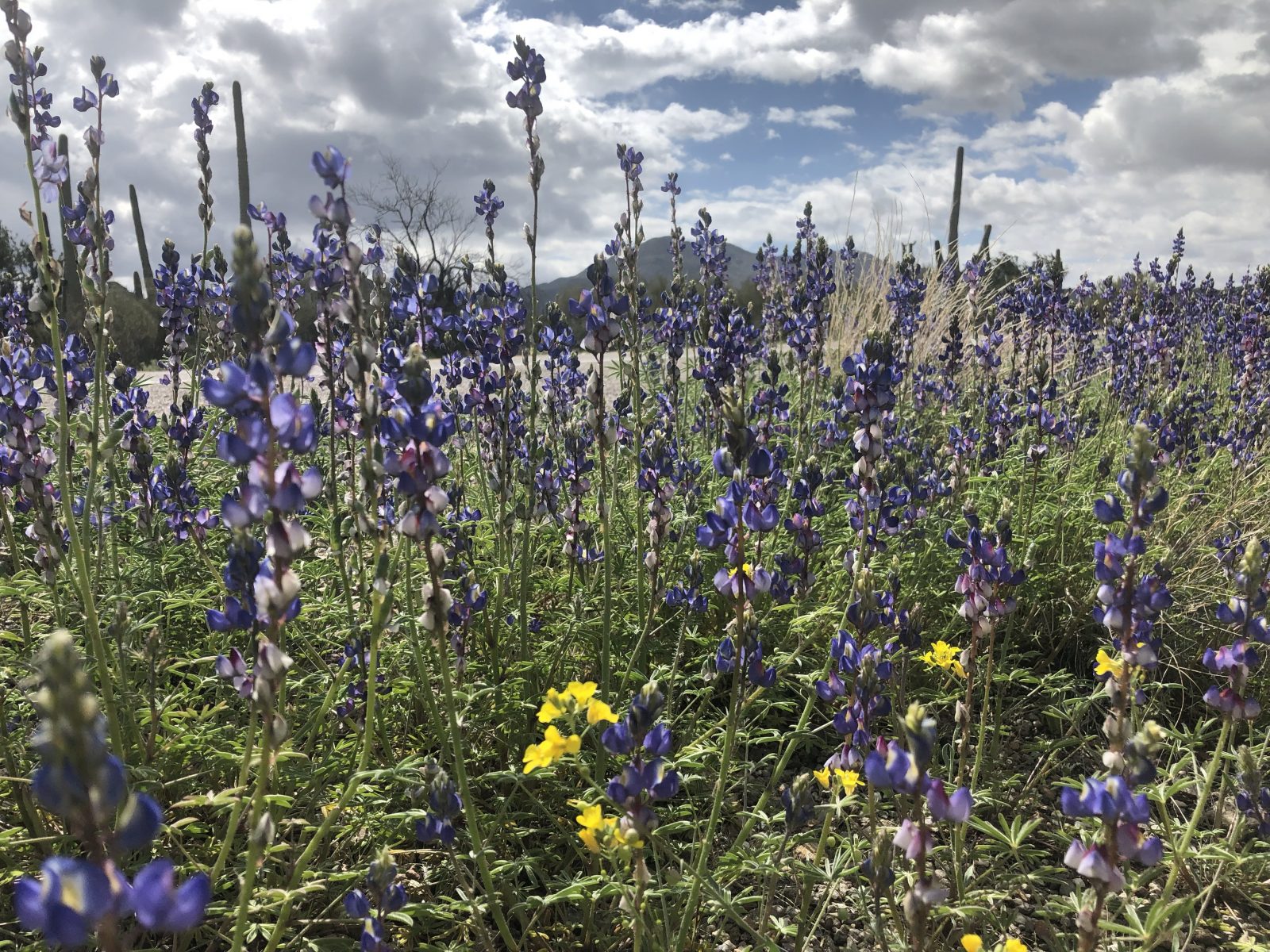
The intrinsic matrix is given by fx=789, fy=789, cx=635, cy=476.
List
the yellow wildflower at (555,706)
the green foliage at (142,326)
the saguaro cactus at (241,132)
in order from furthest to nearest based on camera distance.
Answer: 1. the green foliage at (142,326)
2. the saguaro cactus at (241,132)
3. the yellow wildflower at (555,706)

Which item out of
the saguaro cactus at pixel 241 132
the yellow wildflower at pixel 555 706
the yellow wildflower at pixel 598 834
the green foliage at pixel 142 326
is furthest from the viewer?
the green foliage at pixel 142 326

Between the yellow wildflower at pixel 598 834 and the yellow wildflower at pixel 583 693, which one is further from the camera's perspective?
the yellow wildflower at pixel 583 693

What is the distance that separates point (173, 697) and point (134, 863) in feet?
1.63

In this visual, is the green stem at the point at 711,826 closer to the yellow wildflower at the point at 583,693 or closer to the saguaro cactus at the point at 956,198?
the yellow wildflower at the point at 583,693

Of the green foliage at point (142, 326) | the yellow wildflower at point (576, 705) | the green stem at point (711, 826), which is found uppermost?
the green foliage at point (142, 326)

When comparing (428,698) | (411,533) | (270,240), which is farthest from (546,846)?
(270,240)

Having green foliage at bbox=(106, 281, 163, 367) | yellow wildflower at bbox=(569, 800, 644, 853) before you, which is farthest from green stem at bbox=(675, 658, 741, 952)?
green foliage at bbox=(106, 281, 163, 367)

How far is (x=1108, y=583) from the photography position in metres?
2.03

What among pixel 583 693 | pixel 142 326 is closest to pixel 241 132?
pixel 142 326

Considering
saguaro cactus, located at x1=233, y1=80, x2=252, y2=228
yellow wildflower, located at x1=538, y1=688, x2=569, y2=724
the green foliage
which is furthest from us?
the green foliage

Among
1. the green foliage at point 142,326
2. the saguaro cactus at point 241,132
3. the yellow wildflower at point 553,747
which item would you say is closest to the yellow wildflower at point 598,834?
the yellow wildflower at point 553,747

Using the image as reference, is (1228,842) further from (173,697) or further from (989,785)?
(173,697)

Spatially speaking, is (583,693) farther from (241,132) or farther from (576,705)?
(241,132)

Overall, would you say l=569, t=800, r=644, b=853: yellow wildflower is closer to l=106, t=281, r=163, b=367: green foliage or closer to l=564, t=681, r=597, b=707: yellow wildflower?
l=564, t=681, r=597, b=707: yellow wildflower
